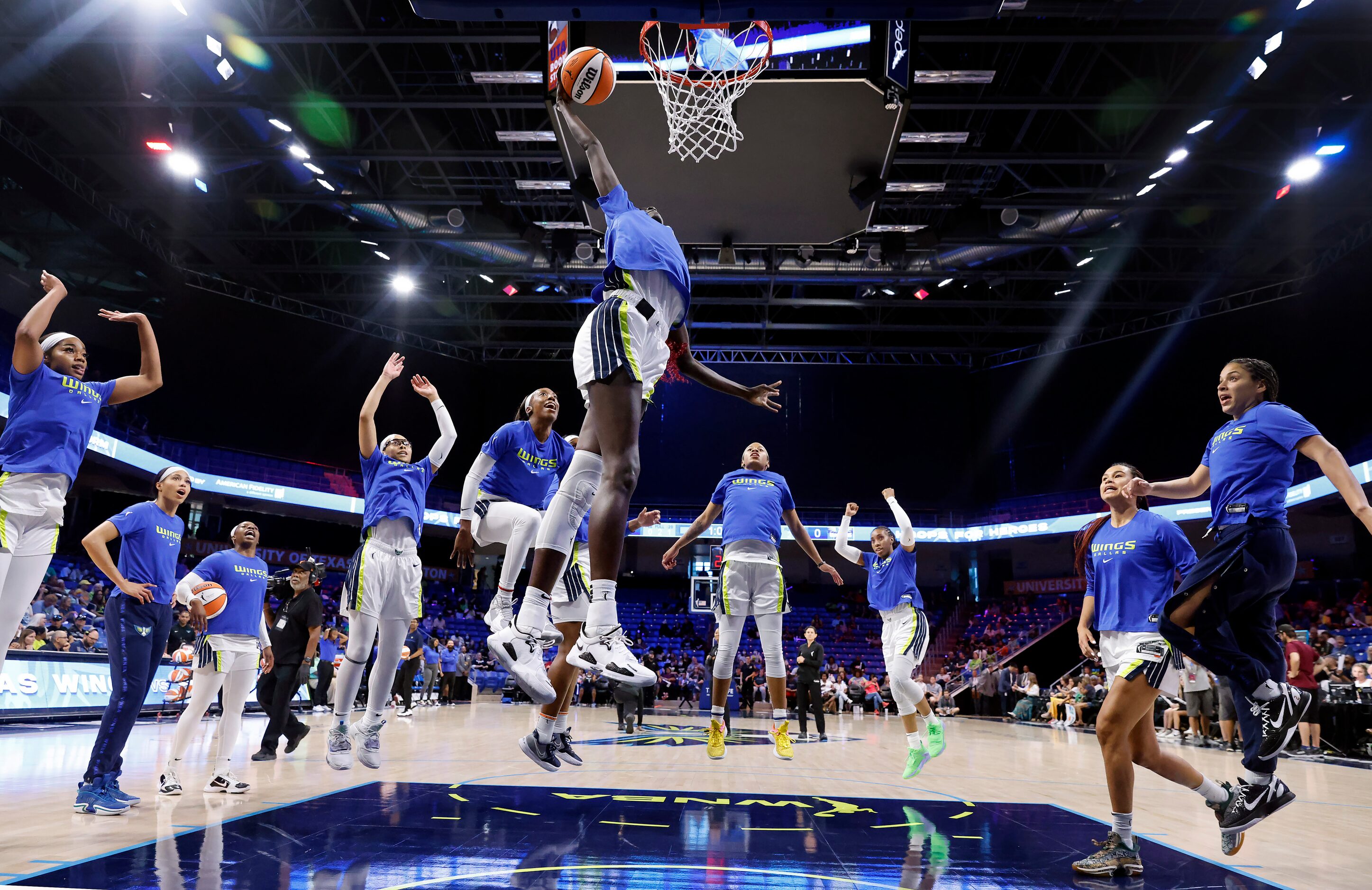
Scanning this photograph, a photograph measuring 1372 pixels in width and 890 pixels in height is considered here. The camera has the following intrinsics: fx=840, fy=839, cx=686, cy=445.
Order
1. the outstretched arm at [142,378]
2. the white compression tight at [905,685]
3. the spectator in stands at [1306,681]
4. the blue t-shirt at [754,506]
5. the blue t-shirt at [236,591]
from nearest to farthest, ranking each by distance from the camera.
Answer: the outstretched arm at [142,378] → the blue t-shirt at [236,591] → the blue t-shirt at [754,506] → the white compression tight at [905,685] → the spectator in stands at [1306,681]

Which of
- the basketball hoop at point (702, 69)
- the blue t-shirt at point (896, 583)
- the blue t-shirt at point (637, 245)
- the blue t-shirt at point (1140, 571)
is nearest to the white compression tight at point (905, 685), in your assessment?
the blue t-shirt at point (896, 583)

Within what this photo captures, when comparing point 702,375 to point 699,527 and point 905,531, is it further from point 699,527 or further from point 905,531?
point 905,531

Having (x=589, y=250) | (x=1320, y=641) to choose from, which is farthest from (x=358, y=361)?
(x=1320, y=641)

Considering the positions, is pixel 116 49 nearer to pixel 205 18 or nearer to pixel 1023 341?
pixel 205 18

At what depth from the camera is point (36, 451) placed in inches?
166

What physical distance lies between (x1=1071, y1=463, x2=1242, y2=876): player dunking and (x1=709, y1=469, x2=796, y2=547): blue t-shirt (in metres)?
2.77

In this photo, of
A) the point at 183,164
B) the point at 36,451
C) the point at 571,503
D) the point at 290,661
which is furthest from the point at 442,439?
the point at 183,164

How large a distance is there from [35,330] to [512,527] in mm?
2582

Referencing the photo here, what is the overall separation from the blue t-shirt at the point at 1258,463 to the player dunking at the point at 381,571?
4.71m

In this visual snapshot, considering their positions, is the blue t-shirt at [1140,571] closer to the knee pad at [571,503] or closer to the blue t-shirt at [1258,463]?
the blue t-shirt at [1258,463]

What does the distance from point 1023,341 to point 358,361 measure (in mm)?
22827

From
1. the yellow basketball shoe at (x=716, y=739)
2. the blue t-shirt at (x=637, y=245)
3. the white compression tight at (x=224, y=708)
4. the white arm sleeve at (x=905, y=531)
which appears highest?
the blue t-shirt at (x=637, y=245)

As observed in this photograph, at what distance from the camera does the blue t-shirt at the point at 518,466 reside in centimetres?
539

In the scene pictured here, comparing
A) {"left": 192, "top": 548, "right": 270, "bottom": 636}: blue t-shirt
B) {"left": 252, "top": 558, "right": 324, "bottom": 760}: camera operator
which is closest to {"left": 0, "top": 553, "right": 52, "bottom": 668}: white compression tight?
{"left": 192, "top": 548, "right": 270, "bottom": 636}: blue t-shirt
